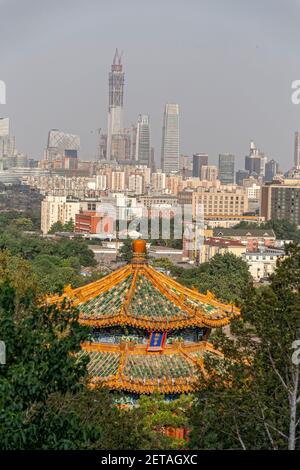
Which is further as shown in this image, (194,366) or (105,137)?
(105,137)

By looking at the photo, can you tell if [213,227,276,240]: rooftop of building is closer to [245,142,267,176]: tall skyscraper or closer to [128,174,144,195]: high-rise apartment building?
[128,174,144,195]: high-rise apartment building

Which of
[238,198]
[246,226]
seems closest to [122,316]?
[246,226]

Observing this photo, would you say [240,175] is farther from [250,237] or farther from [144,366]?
[144,366]

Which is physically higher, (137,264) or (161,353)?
(137,264)

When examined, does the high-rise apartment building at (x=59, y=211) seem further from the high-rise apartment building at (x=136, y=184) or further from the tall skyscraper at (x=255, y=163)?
the tall skyscraper at (x=255, y=163)

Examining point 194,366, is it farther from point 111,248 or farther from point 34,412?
point 111,248

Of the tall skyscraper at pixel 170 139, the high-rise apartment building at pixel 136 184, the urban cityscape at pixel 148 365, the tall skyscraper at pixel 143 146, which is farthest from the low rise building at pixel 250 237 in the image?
the tall skyscraper at pixel 143 146

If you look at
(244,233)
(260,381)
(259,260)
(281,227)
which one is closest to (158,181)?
(281,227)
